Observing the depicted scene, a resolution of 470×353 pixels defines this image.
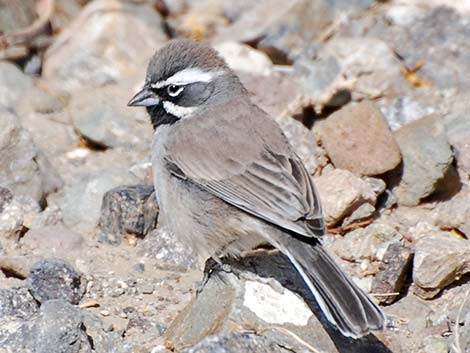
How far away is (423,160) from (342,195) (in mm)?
722

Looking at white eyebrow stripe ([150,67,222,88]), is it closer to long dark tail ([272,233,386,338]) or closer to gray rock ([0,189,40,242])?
gray rock ([0,189,40,242])

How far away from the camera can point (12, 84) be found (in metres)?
9.73

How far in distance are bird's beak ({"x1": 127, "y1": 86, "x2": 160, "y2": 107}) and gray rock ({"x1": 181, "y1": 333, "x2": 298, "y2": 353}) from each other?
2.06 metres

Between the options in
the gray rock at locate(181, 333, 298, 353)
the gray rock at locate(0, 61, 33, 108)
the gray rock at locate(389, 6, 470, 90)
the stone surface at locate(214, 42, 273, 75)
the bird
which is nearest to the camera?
the gray rock at locate(181, 333, 298, 353)

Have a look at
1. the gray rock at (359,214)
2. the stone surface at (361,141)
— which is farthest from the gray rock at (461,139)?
the gray rock at (359,214)

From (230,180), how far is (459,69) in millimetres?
3411

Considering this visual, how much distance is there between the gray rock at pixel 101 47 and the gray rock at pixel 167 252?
9.55ft

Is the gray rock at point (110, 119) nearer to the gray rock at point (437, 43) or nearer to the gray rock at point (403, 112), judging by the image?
the gray rock at point (403, 112)

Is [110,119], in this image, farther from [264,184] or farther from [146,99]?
[264,184]

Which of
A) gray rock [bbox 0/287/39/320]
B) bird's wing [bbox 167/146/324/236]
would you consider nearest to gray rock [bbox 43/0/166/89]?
bird's wing [bbox 167/146/324/236]

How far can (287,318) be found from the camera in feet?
20.2

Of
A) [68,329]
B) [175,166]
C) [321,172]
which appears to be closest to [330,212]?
[321,172]

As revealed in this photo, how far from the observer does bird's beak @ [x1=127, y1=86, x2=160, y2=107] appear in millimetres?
7082

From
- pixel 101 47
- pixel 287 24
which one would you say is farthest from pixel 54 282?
pixel 287 24
